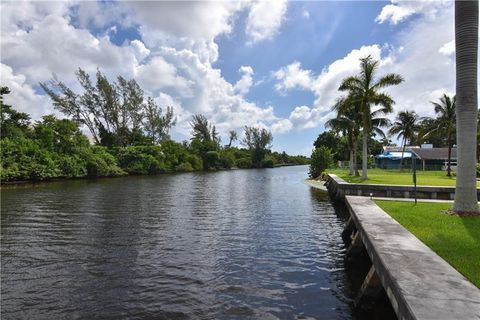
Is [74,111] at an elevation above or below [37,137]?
above

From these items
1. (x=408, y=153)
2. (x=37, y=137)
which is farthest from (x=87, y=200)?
(x=408, y=153)

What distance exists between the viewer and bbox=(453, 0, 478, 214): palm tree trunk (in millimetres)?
11094

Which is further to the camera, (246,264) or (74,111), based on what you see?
(74,111)

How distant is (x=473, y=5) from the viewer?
36.0 ft

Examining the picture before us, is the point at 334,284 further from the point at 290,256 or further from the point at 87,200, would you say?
the point at 87,200

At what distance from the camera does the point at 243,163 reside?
354 ft

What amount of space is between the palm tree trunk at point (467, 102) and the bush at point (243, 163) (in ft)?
311

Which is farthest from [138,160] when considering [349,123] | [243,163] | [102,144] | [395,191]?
[243,163]

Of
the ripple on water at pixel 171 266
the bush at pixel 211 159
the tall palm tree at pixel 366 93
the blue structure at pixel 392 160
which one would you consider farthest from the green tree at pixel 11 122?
the blue structure at pixel 392 160

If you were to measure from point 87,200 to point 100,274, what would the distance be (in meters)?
15.5

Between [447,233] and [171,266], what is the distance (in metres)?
7.14

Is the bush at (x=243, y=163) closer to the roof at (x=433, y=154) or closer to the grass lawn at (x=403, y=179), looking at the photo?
the roof at (x=433, y=154)

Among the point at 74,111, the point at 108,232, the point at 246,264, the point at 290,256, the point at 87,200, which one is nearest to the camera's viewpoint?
the point at 246,264

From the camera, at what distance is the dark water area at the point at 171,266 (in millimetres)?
6986
